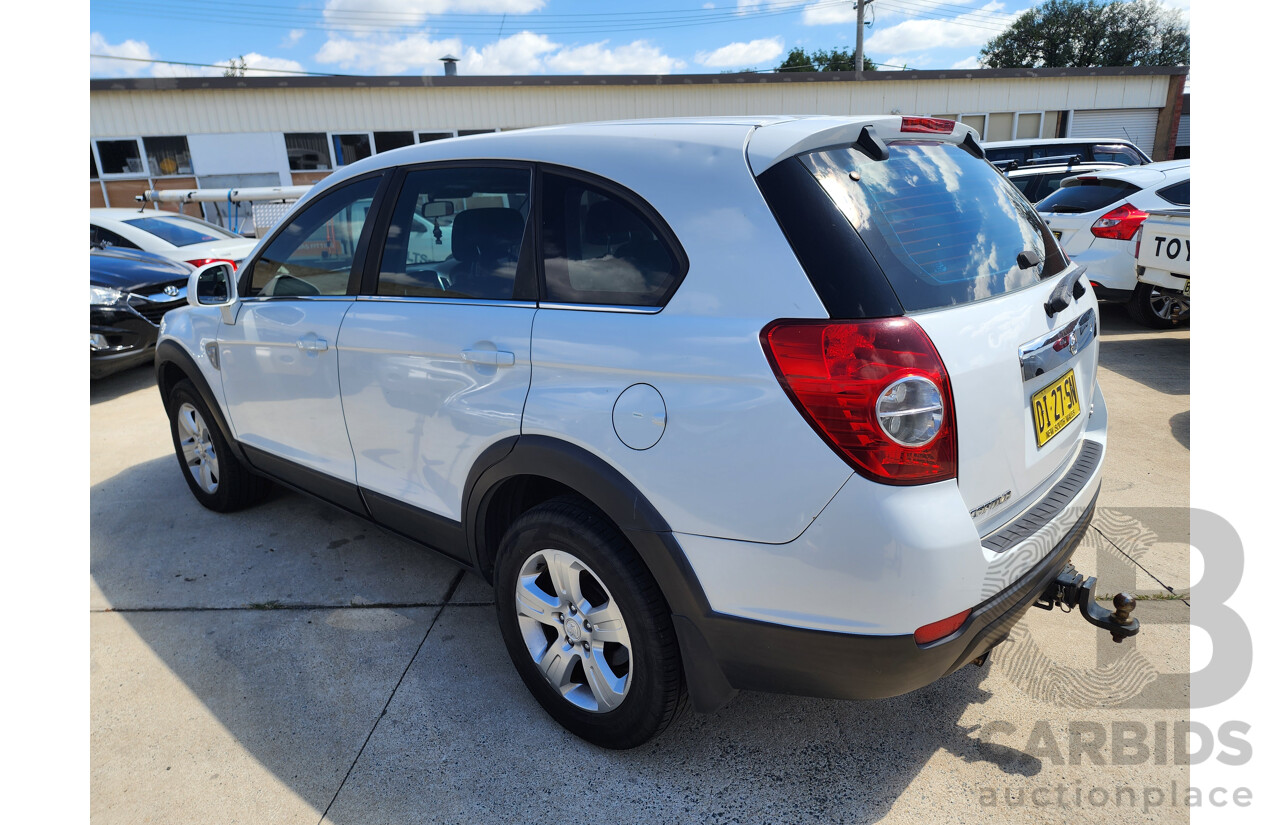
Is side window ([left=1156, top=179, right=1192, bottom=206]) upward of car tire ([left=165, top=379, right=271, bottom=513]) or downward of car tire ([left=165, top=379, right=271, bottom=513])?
upward

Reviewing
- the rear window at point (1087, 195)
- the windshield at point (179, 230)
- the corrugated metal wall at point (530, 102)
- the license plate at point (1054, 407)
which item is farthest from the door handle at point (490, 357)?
the corrugated metal wall at point (530, 102)

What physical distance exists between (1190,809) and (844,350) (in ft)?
5.48

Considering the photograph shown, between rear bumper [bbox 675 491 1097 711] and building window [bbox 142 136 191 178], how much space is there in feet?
75.0

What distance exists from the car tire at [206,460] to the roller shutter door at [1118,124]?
1053 inches

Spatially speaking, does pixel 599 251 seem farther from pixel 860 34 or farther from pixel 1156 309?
pixel 860 34

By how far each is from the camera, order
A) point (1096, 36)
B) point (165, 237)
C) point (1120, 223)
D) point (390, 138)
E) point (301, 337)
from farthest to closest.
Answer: point (1096, 36)
point (390, 138)
point (165, 237)
point (1120, 223)
point (301, 337)

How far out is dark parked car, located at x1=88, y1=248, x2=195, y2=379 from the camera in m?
6.78

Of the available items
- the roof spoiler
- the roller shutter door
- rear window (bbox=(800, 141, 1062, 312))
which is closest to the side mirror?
the roof spoiler

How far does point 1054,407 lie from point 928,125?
0.90 meters

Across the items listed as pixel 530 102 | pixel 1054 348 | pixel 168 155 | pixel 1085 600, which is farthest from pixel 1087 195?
pixel 168 155

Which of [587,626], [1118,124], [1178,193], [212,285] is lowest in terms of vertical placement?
[587,626]

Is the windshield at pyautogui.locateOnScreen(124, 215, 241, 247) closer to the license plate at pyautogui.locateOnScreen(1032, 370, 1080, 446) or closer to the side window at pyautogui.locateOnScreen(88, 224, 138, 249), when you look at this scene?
the side window at pyautogui.locateOnScreen(88, 224, 138, 249)

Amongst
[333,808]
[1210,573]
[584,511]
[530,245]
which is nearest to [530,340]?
[530,245]

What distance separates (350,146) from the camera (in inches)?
813
